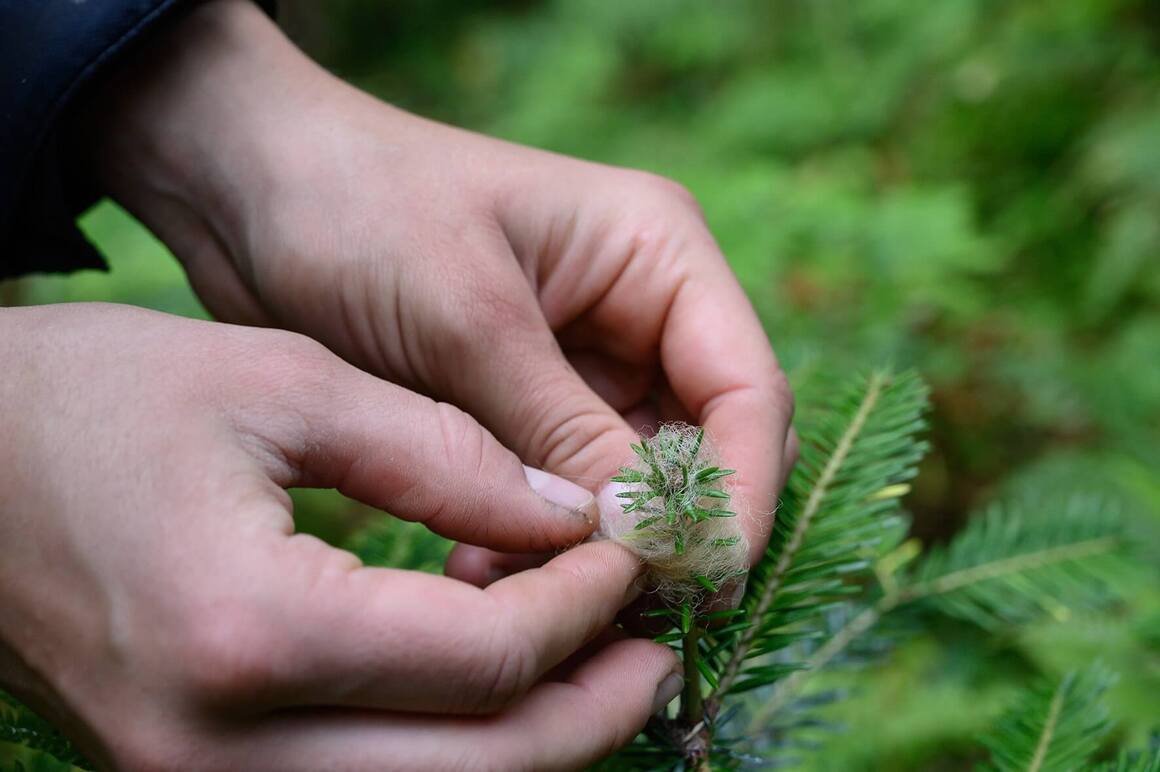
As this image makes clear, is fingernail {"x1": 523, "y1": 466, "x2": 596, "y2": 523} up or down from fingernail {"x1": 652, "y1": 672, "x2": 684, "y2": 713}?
up

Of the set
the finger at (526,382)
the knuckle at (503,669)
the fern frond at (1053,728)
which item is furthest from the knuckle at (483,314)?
the fern frond at (1053,728)

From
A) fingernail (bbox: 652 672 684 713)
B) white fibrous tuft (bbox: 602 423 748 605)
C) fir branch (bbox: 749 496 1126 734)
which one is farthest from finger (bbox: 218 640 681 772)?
fir branch (bbox: 749 496 1126 734)

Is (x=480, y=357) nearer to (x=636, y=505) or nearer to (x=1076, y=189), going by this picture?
(x=636, y=505)

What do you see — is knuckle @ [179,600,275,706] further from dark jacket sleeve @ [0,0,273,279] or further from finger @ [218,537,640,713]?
→ dark jacket sleeve @ [0,0,273,279]

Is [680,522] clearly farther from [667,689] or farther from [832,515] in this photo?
[832,515]

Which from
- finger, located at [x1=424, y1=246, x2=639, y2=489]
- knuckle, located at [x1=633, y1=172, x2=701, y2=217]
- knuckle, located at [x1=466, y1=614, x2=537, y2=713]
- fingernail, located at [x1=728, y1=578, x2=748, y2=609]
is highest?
knuckle, located at [x1=633, y1=172, x2=701, y2=217]

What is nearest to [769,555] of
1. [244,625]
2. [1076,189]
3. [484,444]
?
[484,444]

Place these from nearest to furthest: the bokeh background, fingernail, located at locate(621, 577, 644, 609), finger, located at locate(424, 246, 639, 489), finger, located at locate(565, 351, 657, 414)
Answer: fingernail, located at locate(621, 577, 644, 609)
finger, located at locate(424, 246, 639, 489)
finger, located at locate(565, 351, 657, 414)
the bokeh background
